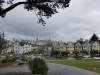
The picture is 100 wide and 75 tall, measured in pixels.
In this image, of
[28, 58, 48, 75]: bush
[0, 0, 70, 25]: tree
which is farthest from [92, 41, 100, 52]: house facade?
[0, 0, 70, 25]: tree

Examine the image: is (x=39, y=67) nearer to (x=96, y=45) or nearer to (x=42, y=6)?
(x=42, y=6)

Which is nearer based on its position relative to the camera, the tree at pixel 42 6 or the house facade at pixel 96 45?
the tree at pixel 42 6

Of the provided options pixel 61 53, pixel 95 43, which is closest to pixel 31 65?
pixel 61 53

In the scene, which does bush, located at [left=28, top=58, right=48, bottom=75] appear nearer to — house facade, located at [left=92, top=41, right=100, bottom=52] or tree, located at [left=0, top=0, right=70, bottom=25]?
tree, located at [left=0, top=0, right=70, bottom=25]

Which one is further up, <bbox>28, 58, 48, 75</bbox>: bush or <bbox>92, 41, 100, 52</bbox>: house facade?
<bbox>92, 41, 100, 52</bbox>: house facade

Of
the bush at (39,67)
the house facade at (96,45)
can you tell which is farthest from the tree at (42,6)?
the house facade at (96,45)

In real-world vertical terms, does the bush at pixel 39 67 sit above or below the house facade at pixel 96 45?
below

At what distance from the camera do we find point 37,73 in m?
34.8

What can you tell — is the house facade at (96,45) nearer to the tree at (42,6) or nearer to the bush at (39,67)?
the bush at (39,67)

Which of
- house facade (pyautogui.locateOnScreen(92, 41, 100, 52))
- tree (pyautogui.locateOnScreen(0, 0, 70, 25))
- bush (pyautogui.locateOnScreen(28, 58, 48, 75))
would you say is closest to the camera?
tree (pyautogui.locateOnScreen(0, 0, 70, 25))

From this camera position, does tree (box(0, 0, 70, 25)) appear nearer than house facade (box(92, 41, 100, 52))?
Yes

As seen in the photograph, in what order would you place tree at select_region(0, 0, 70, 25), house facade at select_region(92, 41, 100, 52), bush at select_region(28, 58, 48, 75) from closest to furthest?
tree at select_region(0, 0, 70, 25) → bush at select_region(28, 58, 48, 75) → house facade at select_region(92, 41, 100, 52)

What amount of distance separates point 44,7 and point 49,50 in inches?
6062

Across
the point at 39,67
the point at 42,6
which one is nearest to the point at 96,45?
the point at 39,67
